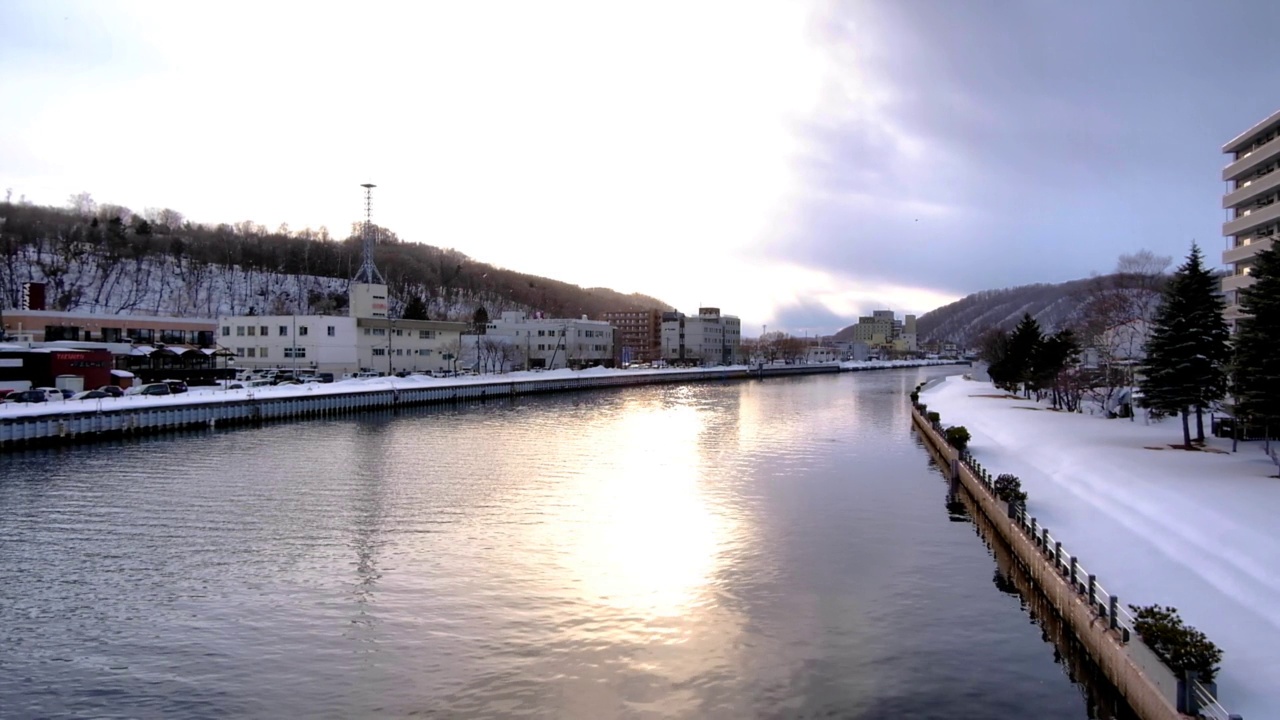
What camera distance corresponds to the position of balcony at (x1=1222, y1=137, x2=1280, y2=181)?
1793 inches

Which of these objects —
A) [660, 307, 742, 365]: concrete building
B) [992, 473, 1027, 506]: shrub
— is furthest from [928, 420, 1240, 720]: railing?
[660, 307, 742, 365]: concrete building

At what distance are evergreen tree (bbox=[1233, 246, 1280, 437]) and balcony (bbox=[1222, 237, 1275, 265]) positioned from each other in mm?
27442

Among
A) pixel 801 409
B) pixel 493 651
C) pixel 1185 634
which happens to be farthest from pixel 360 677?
pixel 801 409

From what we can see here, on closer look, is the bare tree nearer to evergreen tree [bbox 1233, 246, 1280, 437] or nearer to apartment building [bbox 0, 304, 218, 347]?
evergreen tree [bbox 1233, 246, 1280, 437]

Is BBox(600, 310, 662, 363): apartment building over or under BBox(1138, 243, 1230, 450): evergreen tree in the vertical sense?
over

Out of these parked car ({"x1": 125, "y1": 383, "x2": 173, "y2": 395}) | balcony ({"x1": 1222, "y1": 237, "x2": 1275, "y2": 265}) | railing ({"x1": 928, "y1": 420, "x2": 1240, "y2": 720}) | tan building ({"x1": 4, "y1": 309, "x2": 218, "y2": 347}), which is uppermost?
balcony ({"x1": 1222, "y1": 237, "x2": 1275, "y2": 265})

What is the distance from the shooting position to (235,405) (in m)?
51.1

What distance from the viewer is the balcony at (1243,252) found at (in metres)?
45.5

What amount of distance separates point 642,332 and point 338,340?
97.8 m

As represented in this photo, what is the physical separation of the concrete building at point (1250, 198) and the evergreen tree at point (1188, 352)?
20255 mm

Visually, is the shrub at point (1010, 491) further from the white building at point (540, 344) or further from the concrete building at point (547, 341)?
the concrete building at point (547, 341)

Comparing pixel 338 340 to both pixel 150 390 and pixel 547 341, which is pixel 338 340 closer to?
pixel 150 390

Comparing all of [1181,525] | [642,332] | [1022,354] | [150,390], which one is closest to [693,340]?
[642,332]

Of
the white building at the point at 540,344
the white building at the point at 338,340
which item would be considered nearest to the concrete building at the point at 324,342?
the white building at the point at 338,340
